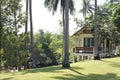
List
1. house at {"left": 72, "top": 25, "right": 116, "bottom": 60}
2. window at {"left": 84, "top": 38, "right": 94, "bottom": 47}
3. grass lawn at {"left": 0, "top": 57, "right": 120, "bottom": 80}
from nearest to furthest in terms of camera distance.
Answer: grass lawn at {"left": 0, "top": 57, "right": 120, "bottom": 80} → house at {"left": 72, "top": 25, "right": 116, "bottom": 60} → window at {"left": 84, "top": 38, "right": 94, "bottom": 47}

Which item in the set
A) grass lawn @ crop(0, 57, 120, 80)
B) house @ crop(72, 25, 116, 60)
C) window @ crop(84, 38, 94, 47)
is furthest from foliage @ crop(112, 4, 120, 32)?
grass lawn @ crop(0, 57, 120, 80)

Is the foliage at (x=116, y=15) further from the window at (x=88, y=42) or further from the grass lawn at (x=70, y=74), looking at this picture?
the grass lawn at (x=70, y=74)

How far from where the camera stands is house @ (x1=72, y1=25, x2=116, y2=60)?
44803 millimetres

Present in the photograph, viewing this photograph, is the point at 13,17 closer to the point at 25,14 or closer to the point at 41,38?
the point at 25,14

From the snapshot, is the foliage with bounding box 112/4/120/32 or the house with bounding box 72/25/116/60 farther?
the house with bounding box 72/25/116/60

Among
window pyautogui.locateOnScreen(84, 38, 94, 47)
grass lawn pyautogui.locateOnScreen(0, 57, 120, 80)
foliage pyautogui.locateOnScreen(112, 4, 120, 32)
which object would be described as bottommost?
grass lawn pyautogui.locateOnScreen(0, 57, 120, 80)

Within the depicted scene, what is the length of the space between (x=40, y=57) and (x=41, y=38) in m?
15.8

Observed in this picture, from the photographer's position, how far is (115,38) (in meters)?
43.3

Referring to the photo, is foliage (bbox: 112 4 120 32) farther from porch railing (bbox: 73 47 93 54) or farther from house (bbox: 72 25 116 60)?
porch railing (bbox: 73 47 93 54)

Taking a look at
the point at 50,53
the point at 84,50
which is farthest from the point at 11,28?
the point at 50,53

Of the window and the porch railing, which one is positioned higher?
the window

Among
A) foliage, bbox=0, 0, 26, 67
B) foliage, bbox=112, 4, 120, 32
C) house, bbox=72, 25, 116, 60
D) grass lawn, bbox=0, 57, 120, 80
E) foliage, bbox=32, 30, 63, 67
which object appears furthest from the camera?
foliage, bbox=32, 30, 63, 67

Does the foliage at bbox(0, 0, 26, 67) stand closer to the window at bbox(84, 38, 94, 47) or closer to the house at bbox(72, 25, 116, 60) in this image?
the house at bbox(72, 25, 116, 60)

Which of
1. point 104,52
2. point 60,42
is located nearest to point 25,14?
point 104,52
